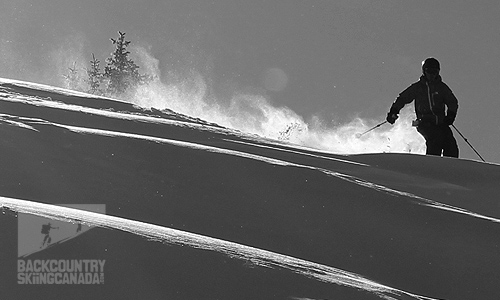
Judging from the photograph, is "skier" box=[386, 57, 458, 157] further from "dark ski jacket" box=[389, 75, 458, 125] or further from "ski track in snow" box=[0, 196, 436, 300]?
"ski track in snow" box=[0, 196, 436, 300]

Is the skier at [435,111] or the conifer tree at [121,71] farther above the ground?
the conifer tree at [121,71]

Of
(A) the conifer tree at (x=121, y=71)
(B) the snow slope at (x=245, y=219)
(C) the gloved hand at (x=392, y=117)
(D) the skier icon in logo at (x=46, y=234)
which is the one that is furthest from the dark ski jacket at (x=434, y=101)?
(A) the conifer tree at (x=121, y=71)

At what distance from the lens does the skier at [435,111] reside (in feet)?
26.8

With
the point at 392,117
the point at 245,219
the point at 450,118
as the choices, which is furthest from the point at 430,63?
the point at 245,219

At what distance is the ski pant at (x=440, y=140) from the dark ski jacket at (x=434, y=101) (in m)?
0.10

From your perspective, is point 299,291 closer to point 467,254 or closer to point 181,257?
point 181,257

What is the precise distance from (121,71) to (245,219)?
3799 cm

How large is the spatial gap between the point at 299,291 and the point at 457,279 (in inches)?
51.7

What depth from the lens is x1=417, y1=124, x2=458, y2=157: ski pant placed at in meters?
8.16

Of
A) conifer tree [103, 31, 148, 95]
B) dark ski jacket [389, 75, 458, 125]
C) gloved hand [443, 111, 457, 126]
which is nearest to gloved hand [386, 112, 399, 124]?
dark ski jacket [389, 75, 458, 125]

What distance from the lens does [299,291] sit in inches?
93.3

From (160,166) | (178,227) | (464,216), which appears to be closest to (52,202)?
(178,227)

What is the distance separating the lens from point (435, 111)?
26.9 ft

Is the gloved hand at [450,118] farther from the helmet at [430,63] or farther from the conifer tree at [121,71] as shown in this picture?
the conifer tree at [121,71]
